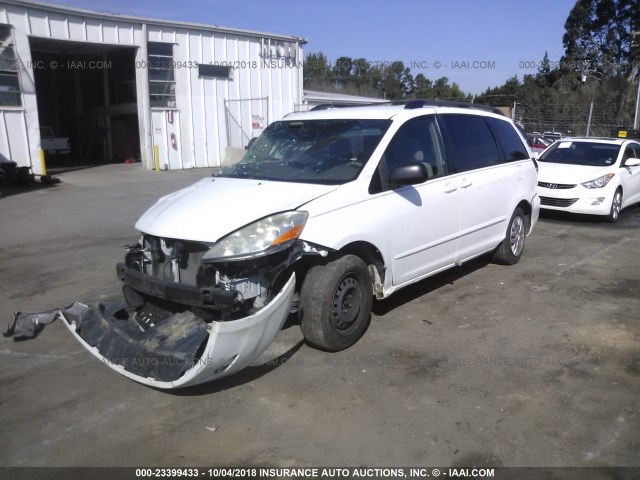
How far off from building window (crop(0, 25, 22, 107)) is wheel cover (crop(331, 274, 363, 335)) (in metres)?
16.6

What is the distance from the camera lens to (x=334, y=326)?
4.30m

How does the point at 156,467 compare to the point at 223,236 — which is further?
the point at 223,236

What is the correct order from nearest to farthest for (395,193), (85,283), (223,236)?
(223,236) → (395,193) → (85,283)

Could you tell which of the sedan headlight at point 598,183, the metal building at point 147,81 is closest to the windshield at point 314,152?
the sedan headlight at point 598,183

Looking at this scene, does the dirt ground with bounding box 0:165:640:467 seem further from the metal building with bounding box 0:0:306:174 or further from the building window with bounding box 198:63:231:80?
the building window with bounding box 198:63:231:80

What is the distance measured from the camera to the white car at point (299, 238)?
3664 millimetres

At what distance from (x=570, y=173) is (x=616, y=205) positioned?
40.8 inches

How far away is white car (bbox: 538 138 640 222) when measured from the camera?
32.9 feet

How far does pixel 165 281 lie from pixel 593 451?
2896 mm

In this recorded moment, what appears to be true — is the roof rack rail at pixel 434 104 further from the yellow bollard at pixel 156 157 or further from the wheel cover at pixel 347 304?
the yellow bollard at pixel 156 157

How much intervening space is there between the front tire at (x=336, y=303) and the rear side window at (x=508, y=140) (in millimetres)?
3002

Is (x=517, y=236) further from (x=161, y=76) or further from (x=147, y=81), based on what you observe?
(x=161, y=76)

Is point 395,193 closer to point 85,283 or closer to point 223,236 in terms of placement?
point 223,236

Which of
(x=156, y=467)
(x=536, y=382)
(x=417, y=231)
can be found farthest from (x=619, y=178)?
(x=156, y=467)
